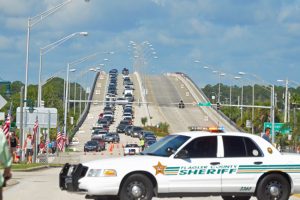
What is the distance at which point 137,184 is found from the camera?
51.8 feet

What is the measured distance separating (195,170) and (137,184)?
4.17ft

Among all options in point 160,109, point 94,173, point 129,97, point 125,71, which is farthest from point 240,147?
point 125,71

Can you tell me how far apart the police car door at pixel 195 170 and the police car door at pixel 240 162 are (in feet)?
0.76

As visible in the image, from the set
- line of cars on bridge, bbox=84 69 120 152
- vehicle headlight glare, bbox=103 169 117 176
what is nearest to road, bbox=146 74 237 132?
line of cars on bridge, bbox=84 69 120 152

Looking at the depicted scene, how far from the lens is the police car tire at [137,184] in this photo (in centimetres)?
1566

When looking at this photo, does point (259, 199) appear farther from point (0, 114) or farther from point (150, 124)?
point (150, 124)

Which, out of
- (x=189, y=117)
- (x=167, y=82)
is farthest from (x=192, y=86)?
(x=189, y=117)

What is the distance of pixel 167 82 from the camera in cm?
16150

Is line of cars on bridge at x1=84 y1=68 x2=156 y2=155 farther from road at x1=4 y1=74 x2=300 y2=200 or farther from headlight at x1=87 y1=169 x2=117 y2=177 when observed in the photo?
headlight at x1=87 y1=169 x2=117 y2=177

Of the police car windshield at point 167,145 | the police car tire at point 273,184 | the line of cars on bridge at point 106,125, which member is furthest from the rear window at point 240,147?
the line of cars on bridge at point 106,125

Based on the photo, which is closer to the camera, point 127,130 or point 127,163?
point 127,163

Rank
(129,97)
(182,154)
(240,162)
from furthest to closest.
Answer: (129,97) < (240,162) < (182,154)

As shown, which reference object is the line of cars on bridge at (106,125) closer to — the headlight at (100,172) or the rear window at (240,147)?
the rear window at (240,147)

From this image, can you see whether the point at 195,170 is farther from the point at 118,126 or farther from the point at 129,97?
the point at 129,97
